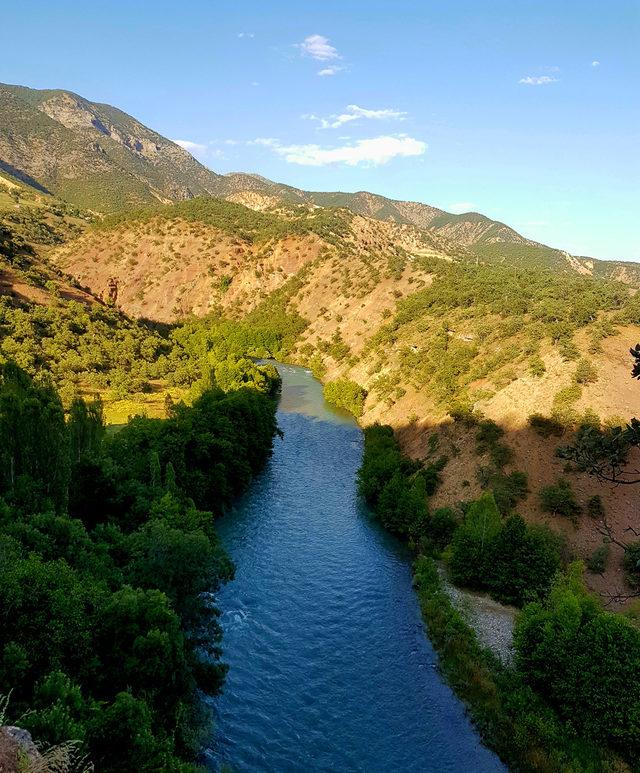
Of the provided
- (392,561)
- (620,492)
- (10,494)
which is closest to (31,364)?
(10,494)

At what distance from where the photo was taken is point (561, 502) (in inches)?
1978

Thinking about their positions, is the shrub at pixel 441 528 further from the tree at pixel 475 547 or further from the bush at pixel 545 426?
the bush at pixel 545 426

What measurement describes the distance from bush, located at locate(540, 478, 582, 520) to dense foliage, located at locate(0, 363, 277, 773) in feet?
104

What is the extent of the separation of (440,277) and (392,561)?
9658cm

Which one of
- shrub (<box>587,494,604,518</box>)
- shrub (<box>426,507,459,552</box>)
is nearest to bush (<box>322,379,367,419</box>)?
shrub (<box>426,507,459,552</box>)

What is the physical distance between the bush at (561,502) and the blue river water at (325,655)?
47.2ft

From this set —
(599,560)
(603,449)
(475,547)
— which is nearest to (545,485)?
(599,560)

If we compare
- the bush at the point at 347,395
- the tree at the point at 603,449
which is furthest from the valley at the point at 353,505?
the bush at the point at 347,395

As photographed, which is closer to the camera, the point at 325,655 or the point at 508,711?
the point at 508,711

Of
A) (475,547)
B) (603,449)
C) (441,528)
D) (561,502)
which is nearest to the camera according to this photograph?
(603,449)

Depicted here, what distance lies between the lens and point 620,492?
51.7 m

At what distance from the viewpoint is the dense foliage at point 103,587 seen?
19266 millimetres

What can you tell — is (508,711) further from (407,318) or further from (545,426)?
(407,318)

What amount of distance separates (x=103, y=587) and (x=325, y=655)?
17310 millimetres
